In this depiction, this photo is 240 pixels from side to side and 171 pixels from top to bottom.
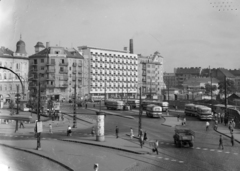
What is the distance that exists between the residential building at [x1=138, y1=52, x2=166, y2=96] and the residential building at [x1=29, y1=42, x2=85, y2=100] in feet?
66.3

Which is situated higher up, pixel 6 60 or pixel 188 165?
pixel 6 60

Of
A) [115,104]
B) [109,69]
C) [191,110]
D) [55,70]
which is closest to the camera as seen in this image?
[109,69]

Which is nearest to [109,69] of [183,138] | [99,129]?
[99,129]

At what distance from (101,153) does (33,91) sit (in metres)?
45.8

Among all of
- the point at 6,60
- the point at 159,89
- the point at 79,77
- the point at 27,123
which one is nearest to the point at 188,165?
the point at 27,123

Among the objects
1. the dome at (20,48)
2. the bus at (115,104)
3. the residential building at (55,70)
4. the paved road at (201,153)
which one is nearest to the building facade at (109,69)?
the bus at (115,104)

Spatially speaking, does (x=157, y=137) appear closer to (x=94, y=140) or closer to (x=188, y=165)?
(x=94, y=140)

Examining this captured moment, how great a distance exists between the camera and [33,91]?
65250mm

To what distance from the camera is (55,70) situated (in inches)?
2544

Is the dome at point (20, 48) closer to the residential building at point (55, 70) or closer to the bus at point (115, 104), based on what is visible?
the residential building at point (55, 70)

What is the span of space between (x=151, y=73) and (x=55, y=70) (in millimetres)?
34959

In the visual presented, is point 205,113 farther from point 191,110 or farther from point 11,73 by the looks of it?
point 11,73

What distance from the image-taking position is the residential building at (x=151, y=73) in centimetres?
8275

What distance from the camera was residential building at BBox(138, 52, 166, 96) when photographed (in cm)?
8275
